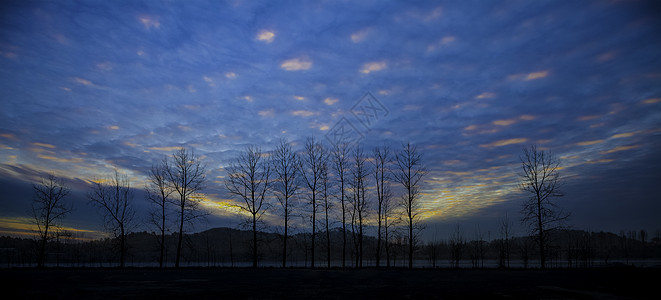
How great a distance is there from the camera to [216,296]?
452 inches

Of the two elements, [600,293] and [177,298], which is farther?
[600,293]

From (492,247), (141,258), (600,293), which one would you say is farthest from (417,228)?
(492,247)

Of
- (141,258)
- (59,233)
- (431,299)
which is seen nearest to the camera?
(431,299)

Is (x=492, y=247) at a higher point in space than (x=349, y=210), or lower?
lower

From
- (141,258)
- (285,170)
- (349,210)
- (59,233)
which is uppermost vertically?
(285,170)

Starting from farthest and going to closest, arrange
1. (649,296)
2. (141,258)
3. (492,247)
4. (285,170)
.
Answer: (492,247) → (141,258) → (285,170) → (649,296)

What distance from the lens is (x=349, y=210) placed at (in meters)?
38.3

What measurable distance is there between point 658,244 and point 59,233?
19246 cm

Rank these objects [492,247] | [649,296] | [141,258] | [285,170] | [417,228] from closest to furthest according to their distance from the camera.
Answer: [649,296] < [417,228] < [285,170] < [141,258] < [492,247]

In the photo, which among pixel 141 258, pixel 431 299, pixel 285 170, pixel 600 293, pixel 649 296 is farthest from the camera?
pixel 141 258

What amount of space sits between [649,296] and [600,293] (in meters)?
1.31

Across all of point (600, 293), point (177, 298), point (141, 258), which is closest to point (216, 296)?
point (177, 298)

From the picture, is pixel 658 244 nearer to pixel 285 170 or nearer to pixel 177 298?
pixel 285 170

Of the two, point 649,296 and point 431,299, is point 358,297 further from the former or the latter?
point 649,296
